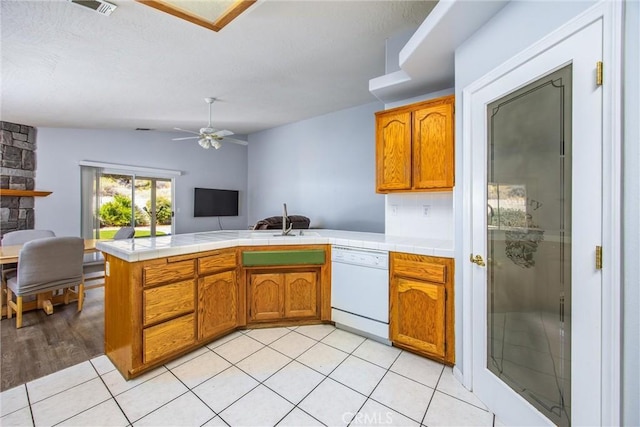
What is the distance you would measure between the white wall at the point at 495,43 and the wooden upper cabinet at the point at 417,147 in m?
0.37

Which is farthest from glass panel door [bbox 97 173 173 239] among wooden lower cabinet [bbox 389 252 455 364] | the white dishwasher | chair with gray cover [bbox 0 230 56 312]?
wooden lower cabinet [bbox 389 252 455 364]

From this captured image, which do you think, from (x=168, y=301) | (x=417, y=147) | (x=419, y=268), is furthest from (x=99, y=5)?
(x=419, y=268)

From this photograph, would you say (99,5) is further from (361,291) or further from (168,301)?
(361,291)

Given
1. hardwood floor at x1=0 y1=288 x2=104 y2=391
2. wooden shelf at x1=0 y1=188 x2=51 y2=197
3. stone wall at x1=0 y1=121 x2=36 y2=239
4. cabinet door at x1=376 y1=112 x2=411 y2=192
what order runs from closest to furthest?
hardwood floor at x1=0 y1=288 x2=104 y2=391 < cabinet door at x1=376 y1=112 x2=411 y2=192 < wooden shelf at x1=0 y1=188 x2=51 y2=197 < stone wall at x1=0 y1=121 x2=36 y2=239

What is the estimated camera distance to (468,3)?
4.93ft

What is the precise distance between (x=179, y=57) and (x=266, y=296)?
8.21 ft

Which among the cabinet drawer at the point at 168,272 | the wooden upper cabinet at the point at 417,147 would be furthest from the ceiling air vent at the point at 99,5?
the wooden upper cabinet at the point at 417,147

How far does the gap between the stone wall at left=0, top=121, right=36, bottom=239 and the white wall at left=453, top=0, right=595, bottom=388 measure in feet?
19.7

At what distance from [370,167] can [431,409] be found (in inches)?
135

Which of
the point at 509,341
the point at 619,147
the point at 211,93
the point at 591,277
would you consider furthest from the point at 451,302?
the point at 211,93

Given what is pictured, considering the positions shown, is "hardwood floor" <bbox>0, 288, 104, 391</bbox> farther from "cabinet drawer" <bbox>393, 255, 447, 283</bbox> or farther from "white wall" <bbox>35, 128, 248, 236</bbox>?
"cabinet drawer" <bbox>393, 255, 447, 283</bbox>

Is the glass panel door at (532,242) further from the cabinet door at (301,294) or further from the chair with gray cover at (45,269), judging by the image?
the chair with gray cover at (45,269)

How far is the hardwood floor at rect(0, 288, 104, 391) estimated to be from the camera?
2.04 metres

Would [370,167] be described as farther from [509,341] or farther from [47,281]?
[47,281]
